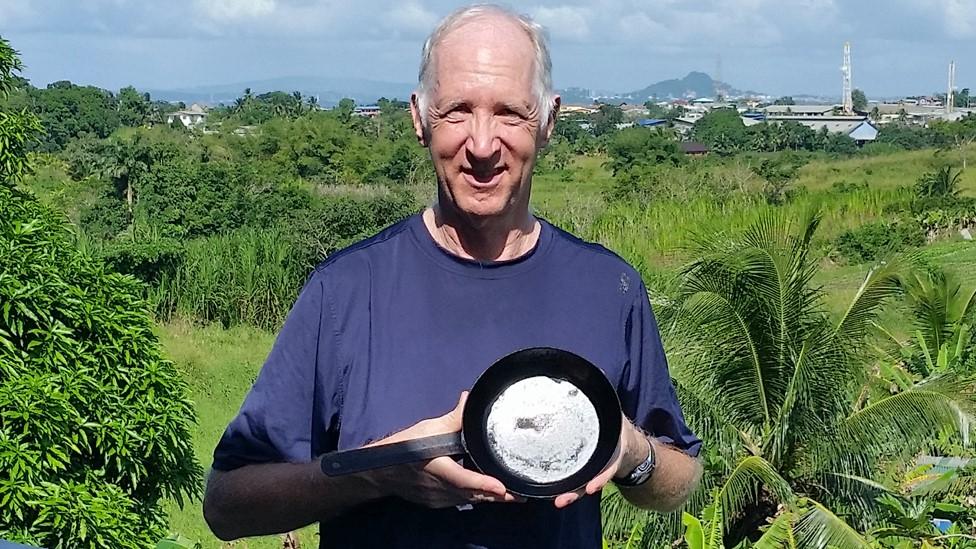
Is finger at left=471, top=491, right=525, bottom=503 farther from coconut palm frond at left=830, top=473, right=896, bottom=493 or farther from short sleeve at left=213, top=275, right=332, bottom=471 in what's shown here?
coconut palm frond at left=830, top=473, right=896, bottom=493

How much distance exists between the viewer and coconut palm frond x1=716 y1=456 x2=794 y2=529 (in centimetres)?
591

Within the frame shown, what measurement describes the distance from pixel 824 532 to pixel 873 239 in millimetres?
13992

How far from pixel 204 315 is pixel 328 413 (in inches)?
595

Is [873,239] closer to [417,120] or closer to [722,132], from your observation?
[417,120]

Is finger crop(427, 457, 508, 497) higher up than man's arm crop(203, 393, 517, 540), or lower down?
higher up

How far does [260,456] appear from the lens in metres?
1.39

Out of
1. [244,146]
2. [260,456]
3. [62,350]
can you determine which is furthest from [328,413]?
[244,146]

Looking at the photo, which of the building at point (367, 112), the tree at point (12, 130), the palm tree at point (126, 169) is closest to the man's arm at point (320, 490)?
the tree at point (12, 130)

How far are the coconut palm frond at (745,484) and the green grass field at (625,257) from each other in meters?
1.34

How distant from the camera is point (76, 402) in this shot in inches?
156

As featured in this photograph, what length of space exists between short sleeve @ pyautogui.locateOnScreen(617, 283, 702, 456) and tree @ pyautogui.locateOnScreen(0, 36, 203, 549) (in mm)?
2828

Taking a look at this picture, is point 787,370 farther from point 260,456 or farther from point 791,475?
point 260,456

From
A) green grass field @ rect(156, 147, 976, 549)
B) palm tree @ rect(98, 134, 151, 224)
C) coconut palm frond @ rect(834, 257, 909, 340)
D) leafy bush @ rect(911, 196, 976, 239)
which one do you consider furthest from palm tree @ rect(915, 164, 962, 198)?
coconut palm frond @ rect(834, 257, 909, 340)

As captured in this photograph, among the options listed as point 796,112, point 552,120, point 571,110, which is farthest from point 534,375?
point 796,112
